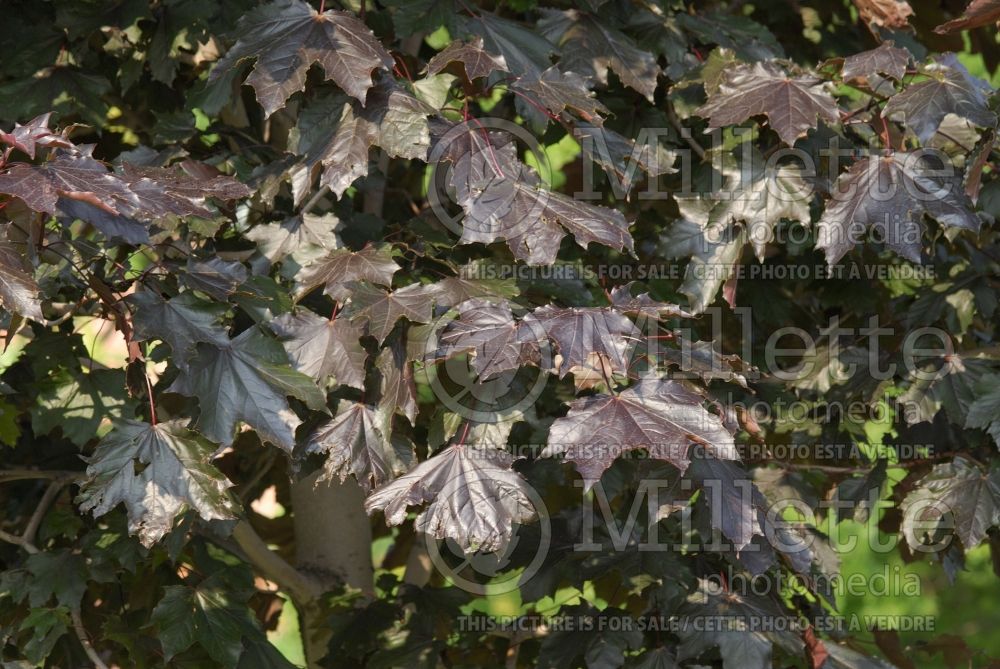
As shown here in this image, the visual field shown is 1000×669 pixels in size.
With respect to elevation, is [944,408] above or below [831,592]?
A: above

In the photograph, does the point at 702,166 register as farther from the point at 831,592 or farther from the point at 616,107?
the point at 831,592

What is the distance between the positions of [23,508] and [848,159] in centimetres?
187

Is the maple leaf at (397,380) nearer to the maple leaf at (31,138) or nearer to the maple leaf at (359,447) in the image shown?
the maple leaf at (359,447)

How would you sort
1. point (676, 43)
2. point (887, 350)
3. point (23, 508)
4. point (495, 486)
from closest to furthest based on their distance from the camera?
1. point (495, 486)
2. point (676, 43)
3. point (887, 350)
4. point (23, 508)

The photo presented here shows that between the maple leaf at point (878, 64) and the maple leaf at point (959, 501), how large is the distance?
26.2 inches

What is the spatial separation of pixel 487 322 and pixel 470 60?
1.40 ft

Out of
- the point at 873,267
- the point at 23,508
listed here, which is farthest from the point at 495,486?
the point at 23,508

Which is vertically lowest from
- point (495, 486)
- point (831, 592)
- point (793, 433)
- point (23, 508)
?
point (23, 508)

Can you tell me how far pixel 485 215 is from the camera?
153 centimetres

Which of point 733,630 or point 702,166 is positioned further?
point 702,166

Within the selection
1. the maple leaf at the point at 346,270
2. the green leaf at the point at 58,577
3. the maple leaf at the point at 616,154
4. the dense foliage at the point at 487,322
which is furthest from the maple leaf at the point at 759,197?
the green leaf at the point at 58,577

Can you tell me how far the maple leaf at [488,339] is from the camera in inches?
56.6

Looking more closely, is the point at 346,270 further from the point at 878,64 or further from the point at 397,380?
the point at 878,64

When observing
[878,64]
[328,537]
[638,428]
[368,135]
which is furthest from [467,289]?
[328,537]
